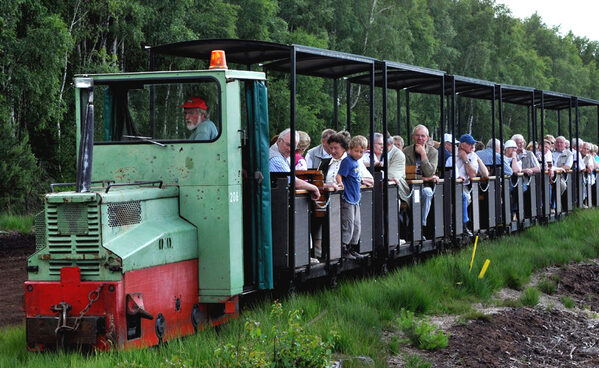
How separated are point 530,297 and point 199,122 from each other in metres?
5.39

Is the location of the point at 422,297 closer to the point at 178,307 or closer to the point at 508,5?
the point at 178,307

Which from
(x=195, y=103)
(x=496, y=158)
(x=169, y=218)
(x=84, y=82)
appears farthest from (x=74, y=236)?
(x=496, y=158)

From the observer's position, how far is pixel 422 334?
8.74m

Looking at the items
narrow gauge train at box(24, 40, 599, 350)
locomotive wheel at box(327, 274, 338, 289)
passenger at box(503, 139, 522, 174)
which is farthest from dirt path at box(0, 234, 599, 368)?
passenger at box(503, 139, 522, 174)

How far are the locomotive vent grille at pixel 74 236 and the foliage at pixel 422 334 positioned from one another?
333 cm

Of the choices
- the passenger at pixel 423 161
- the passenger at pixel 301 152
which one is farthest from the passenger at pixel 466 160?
the passenger at pixel 301 152

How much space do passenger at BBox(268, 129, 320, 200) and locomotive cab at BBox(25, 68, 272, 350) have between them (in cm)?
98

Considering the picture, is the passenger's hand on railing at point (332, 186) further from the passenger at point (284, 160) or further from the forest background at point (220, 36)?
the forest background at point (220, 36)

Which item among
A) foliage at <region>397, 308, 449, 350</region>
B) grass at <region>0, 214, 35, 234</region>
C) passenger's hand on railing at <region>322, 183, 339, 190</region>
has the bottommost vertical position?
foliage at <region>397, 308, 449, 350</region>

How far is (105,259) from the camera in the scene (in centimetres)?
702

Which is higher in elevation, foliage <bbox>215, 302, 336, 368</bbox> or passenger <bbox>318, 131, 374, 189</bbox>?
passenger <bbox>318, 131, 374, 189</bbox>

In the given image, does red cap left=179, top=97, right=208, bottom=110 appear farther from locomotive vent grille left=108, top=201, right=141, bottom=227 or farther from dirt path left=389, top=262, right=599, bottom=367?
dirt path left=389, top=262, right=599, bottom=367

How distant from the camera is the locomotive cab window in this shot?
8.30 metres

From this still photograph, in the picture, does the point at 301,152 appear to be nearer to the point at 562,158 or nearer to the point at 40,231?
the point at 40,231
